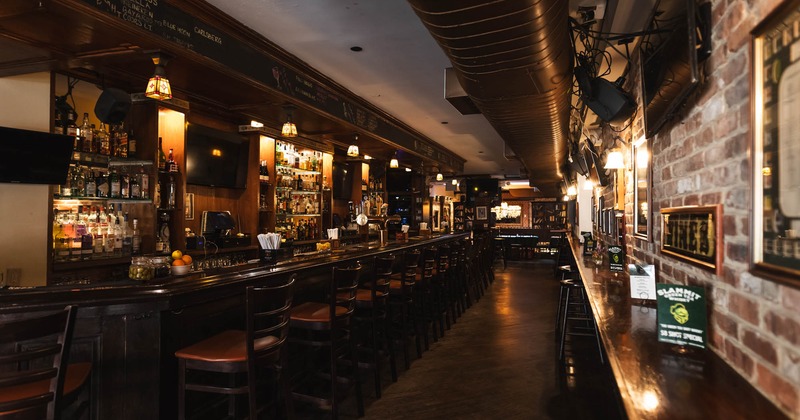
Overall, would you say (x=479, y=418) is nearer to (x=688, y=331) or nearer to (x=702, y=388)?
(x=688, y=331)

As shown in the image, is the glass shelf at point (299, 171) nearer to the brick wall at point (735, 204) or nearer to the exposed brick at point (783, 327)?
the brick wall at point (735, 204)

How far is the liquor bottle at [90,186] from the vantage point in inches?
165

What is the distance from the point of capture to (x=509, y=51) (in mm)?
2494

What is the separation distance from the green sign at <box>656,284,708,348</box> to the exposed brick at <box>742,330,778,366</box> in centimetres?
29

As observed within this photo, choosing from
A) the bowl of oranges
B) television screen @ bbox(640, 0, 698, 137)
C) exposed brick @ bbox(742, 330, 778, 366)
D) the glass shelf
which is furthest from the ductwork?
the glass shelf

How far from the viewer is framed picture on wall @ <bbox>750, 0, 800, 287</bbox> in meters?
1.16

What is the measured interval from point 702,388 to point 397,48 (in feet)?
12.4

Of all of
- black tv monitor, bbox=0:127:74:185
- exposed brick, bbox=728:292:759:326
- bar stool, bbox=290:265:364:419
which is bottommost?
bar stool, bbox=290:265:364:419

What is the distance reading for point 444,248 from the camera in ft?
20.3

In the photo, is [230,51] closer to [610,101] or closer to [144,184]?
[144,184]

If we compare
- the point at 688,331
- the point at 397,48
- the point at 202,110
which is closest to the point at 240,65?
the point at 397,48

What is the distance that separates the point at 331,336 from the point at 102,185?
285cm

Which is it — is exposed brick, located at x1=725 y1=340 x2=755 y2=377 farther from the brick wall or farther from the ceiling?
the ceiling

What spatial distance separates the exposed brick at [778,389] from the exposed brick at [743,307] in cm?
15
